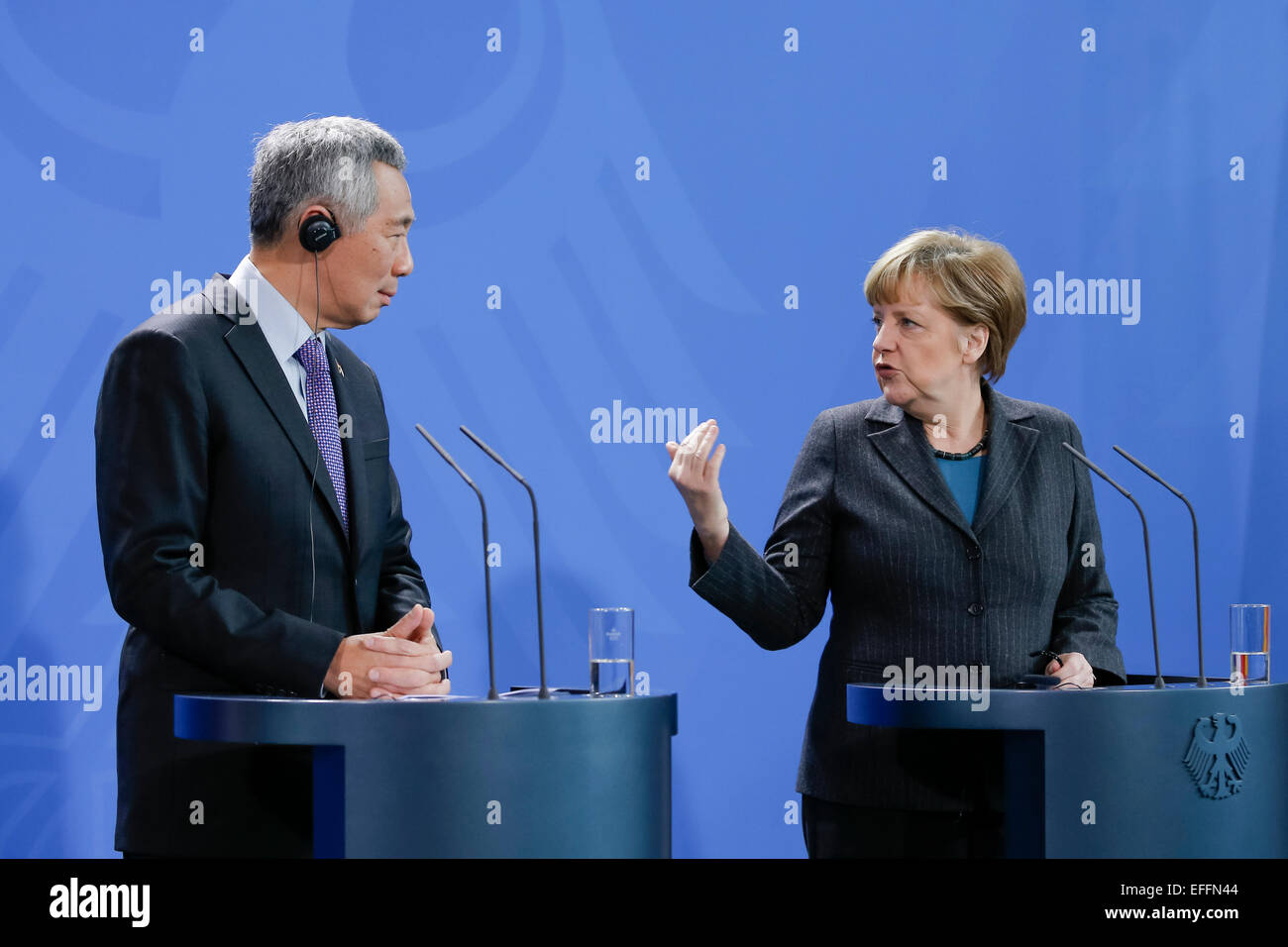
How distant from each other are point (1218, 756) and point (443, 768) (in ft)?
3.83

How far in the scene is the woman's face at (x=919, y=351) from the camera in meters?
2.50

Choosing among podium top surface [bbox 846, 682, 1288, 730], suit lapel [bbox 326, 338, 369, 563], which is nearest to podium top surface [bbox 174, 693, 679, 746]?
suit lapel [bbox 326, 338, 369, 563]

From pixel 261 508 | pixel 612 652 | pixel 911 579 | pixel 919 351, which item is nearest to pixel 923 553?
pixel 911 579

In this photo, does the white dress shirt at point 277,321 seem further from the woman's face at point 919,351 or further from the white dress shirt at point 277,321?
the woman's face at point 919,351

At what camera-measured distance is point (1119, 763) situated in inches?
78.4

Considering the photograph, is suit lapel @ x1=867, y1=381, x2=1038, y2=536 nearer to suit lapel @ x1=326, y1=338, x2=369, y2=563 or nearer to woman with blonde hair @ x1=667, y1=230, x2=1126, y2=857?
woman with blonde hair @ x1=667, y1=230, x2=1126, y2=857

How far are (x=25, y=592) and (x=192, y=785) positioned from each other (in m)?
1.76

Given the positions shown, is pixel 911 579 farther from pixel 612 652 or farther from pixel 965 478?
pixel 612 652

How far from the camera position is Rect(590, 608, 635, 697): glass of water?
206cm

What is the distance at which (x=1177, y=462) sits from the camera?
3682 mm

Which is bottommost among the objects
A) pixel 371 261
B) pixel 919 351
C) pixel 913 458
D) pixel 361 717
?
pixel 361 717

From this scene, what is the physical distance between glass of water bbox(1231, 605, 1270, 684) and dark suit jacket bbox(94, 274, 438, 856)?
157 cm
